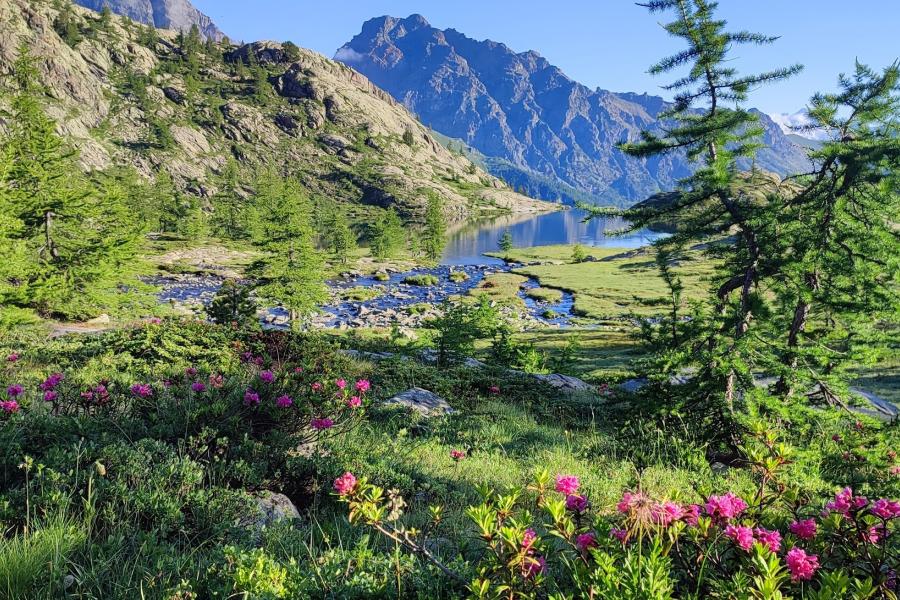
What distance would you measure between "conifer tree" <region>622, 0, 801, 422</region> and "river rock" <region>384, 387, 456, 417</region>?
14.3ft

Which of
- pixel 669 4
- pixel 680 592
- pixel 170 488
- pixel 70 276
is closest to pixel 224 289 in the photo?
pixel 70 276

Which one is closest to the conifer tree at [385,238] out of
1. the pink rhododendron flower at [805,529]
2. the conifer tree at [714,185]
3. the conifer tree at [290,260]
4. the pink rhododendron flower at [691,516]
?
the conifer tree at [290,260]

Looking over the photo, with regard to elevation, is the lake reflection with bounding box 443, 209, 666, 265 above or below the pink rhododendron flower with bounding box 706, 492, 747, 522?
above

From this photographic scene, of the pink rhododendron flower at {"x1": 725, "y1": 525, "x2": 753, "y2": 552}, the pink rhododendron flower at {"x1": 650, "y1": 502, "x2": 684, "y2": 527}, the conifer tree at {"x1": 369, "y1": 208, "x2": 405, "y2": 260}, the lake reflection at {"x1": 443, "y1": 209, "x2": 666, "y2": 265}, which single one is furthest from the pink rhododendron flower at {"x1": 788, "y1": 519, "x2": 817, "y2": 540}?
the conifer tree at {"x1": 369, "y1": 208, "x2": 405, "y2": 260}

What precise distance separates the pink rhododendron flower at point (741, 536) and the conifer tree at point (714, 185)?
488 cm

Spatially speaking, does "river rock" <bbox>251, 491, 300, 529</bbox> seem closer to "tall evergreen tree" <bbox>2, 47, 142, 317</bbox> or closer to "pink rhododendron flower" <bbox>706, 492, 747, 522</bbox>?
"pink rhododendron flower" <bbox>706, 492, 747, 522</bbox>

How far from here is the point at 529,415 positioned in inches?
392

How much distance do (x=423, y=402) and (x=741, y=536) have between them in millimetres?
7687

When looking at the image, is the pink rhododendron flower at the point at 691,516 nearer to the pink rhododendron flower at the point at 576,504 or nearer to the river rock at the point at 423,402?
the pink rhododendron flower at the point at 576,504

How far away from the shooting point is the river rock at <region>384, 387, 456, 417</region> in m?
8.95

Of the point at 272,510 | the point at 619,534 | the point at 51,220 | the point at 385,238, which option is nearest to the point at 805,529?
the point at 619,534

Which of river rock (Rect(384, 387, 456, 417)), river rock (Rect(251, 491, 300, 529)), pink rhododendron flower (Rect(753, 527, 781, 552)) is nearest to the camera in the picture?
pink rhododendron flower (Rect(753, 527, 781, 552))

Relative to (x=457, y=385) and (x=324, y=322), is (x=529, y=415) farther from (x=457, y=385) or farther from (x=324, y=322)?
(x=324, y=322)

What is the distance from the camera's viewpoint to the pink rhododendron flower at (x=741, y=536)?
219cm
